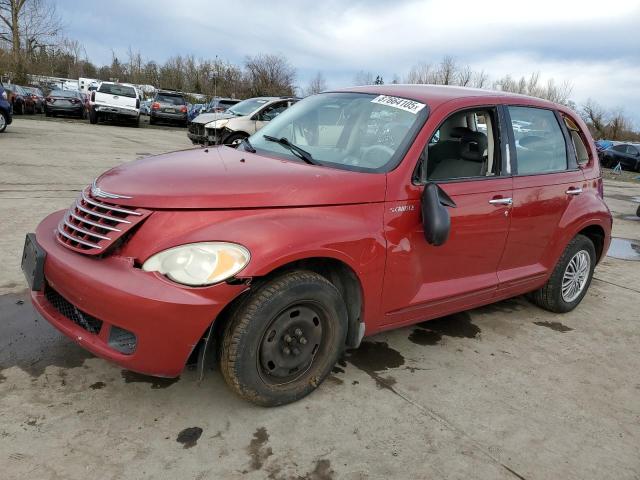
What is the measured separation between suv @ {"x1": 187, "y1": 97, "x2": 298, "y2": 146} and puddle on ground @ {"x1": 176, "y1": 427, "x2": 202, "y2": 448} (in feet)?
33.0

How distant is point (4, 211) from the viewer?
19.6 feet

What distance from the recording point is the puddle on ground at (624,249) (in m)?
6.67

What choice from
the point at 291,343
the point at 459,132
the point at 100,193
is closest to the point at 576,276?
the point at 459,132

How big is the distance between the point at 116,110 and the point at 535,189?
847 inches

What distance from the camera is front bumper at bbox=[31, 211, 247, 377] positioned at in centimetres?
223

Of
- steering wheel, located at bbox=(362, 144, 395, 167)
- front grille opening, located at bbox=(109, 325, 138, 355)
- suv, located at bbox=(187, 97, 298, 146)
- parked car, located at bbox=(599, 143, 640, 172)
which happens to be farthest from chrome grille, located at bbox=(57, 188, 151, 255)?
parked car, located at bbox=(599, 143, 640, 172)

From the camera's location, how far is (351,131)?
333 centimetres

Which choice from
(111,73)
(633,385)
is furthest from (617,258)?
(111,73)

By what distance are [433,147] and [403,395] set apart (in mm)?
1558

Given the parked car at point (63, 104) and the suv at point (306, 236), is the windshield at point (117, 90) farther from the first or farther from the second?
the suv at point (306, 236)

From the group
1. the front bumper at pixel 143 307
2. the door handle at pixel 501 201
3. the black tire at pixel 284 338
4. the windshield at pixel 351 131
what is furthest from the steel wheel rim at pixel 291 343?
the door handle at pixel 501 201

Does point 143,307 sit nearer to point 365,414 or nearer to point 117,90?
point 365,414

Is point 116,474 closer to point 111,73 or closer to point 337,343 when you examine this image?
point 337,343

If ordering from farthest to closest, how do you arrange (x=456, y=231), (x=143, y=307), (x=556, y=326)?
(x=556, y=326), (x=456, y=231), (x=143, y=307)
